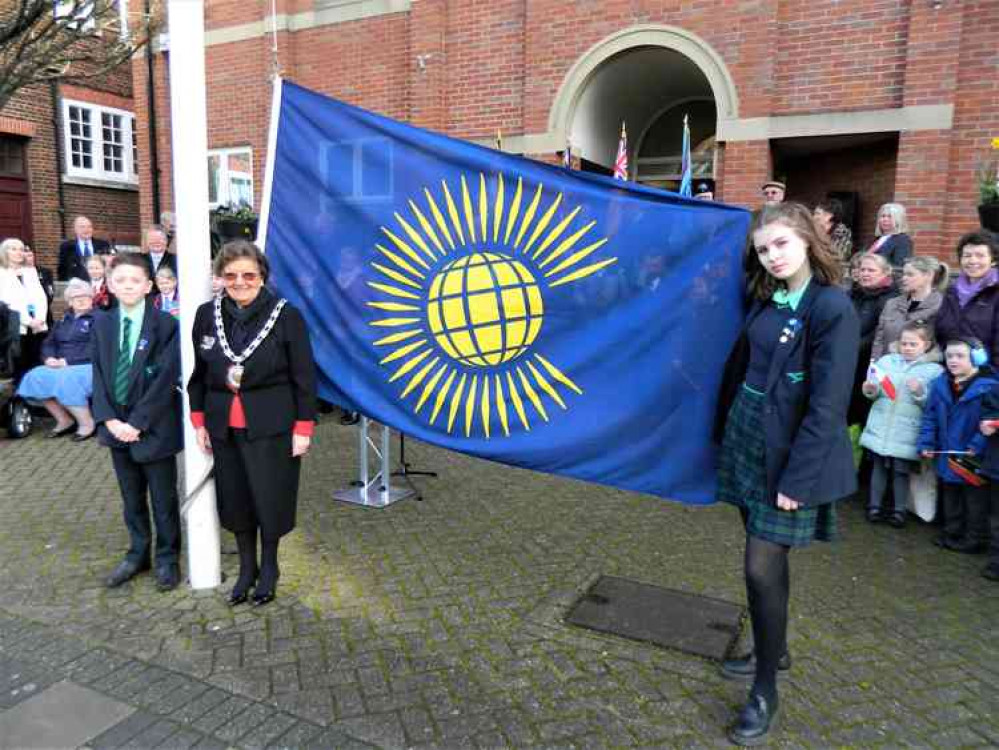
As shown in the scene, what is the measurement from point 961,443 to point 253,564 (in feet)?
14.8

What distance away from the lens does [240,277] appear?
11.9 ft

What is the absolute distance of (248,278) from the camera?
367 cm

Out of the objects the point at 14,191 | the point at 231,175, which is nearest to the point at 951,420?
the point at 231,175

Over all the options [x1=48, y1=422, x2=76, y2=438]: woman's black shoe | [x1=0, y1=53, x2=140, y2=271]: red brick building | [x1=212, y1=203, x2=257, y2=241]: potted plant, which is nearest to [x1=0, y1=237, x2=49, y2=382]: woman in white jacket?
[x1=48, y1=422, x2=76, y2=438]: woman's black shoe

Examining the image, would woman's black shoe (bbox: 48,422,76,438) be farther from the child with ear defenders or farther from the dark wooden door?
the dark wooden door

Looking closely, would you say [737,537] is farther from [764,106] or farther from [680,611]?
[764,106]

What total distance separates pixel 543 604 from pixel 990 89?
7.43 meters

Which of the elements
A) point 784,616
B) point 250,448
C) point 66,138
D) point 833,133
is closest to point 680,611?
point 784,616

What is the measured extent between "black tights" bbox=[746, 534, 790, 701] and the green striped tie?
3268 millimetres

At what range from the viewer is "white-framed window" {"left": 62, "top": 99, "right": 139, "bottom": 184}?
1730 cm

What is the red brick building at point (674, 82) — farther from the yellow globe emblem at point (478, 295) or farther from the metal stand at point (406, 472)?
the yellow globe emblem at point (478, 295)

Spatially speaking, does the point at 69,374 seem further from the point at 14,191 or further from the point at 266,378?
the point at 14,191

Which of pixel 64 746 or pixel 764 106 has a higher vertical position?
pixel 764 106

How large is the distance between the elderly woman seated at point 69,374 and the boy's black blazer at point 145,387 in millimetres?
4026
